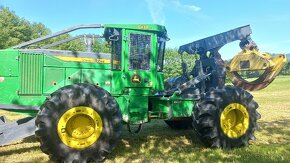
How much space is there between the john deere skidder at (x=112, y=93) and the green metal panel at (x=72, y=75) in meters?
0.02

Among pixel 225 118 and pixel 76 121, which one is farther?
pixel 225 118

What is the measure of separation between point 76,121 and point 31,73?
5.16 ft

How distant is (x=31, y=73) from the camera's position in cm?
709

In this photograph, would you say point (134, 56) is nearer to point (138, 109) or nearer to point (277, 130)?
point (138, 109)

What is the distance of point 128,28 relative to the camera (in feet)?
24.9

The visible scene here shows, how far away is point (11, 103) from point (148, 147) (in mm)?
3255

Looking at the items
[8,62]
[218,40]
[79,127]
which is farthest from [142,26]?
[8,62]

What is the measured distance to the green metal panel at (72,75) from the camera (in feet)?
24.2

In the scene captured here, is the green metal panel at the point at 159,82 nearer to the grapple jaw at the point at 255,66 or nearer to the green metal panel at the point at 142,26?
the green metal panel at the point at 142,26

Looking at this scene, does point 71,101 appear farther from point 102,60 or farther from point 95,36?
point 95,36

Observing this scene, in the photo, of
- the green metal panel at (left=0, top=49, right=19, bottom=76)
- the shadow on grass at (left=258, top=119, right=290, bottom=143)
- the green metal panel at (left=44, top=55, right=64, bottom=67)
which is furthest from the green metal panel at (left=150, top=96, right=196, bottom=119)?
the green metal panel at (left=0, top=49, right=19, bottom=76)

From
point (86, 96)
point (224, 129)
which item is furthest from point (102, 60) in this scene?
point (224, 129)

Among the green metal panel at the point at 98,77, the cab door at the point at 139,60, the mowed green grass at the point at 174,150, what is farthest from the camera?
the cab door at the point at 139,60

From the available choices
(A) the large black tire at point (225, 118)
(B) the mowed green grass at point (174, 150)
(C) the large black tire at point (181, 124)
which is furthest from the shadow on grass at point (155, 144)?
(A) the large black tire at point (225, 118)
